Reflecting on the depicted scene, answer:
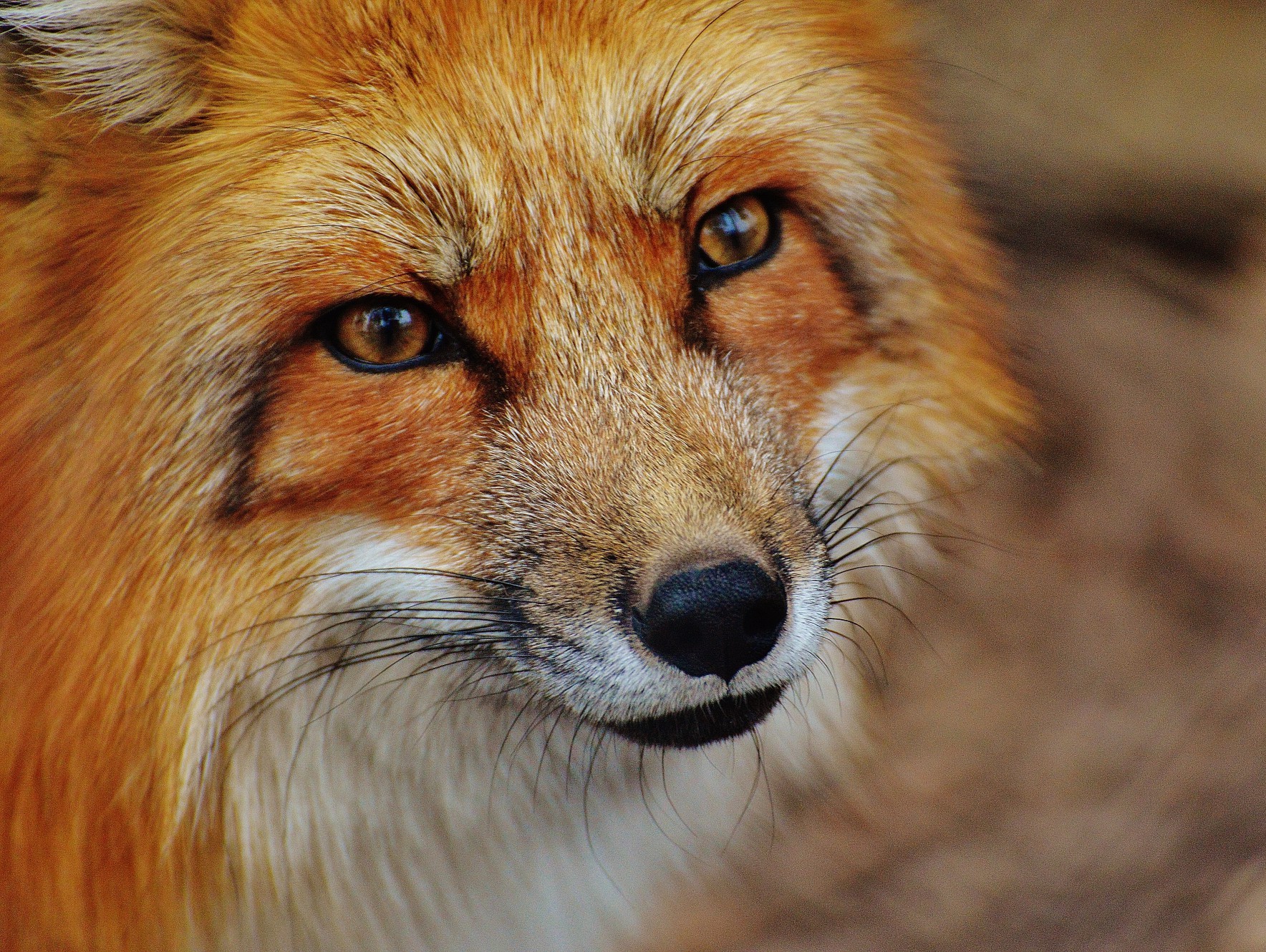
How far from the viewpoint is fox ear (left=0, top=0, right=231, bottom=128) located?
5.37 feet

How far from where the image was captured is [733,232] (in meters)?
1.81

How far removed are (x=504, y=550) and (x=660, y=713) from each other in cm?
30

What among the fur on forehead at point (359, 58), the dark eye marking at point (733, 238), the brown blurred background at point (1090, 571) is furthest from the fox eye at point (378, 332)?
the brown blurred background at point (1090, 571)

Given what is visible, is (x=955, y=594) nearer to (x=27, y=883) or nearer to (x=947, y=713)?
(x=947, y=713)

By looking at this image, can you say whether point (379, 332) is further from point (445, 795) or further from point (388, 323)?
point (445, 795)

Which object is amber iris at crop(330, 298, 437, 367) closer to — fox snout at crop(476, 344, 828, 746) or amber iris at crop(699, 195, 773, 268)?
fox snout at crop(476, 344, 828, 746)

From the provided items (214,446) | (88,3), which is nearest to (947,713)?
(214,446)

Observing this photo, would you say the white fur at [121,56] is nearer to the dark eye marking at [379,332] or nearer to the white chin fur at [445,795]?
the dark eye marking at [379,332]

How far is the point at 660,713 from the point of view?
5.20 ft

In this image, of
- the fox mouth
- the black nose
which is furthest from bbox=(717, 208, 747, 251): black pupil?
the fox mouth

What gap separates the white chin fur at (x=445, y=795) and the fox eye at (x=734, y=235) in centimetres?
55

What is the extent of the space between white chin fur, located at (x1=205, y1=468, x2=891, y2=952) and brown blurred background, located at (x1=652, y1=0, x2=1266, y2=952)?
1.89 ft

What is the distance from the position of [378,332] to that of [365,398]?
0.30ft

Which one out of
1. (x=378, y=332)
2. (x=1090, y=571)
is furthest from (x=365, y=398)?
(x=1090, y=571)
